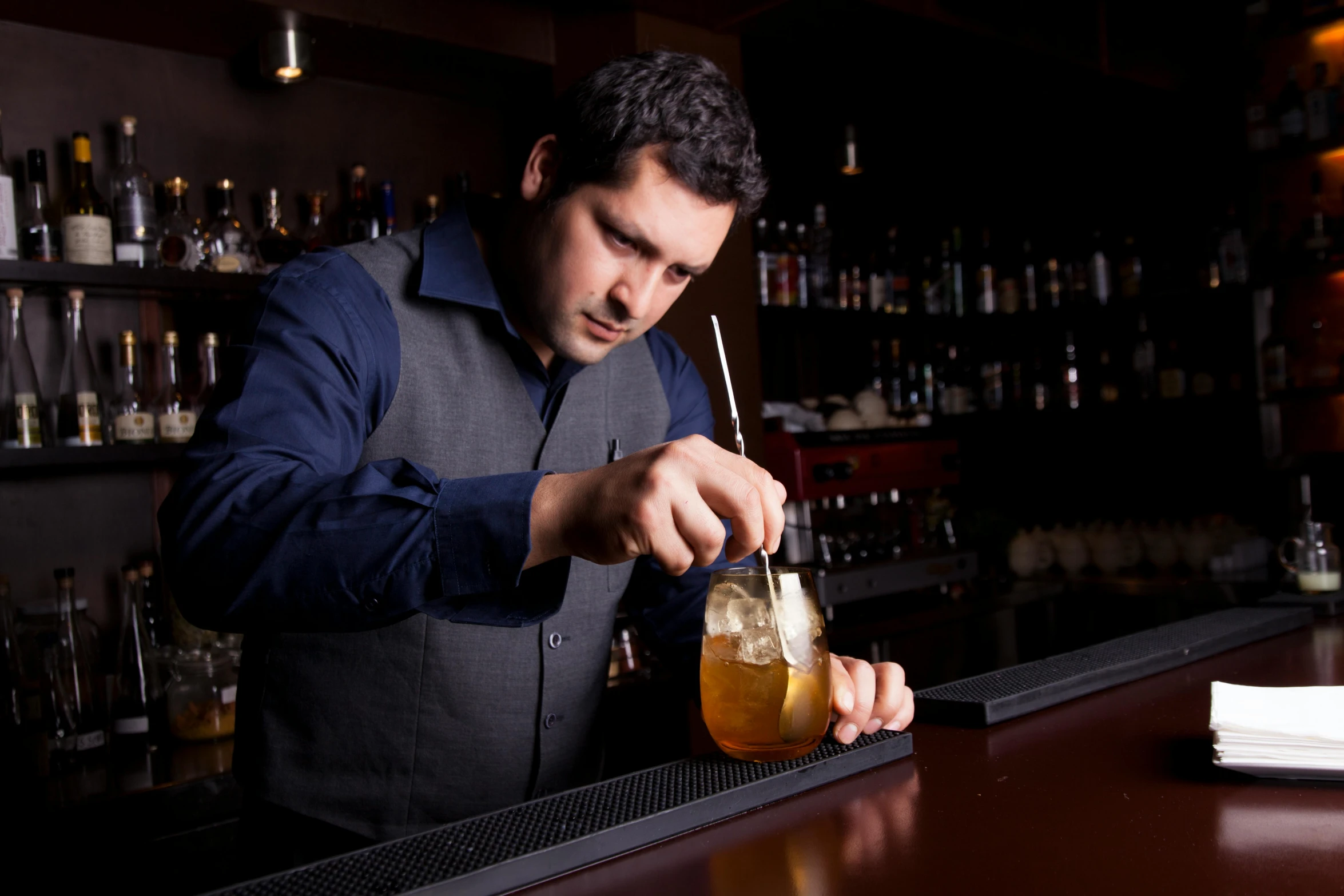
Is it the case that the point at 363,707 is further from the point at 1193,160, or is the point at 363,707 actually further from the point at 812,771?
the point at 1193,160

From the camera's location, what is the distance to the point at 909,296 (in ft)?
14.0

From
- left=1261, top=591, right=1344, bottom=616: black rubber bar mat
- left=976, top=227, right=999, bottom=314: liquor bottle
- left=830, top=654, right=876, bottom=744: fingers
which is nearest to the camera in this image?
left=830, top=654, right=876, bottom=744: fingers

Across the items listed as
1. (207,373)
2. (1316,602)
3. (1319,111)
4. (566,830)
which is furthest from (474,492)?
(1319,111)

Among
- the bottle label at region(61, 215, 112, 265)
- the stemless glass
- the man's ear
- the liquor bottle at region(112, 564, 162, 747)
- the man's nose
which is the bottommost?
the liquor bottle at region(112, 564, 162, 747)

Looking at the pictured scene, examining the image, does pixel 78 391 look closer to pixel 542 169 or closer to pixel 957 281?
pixel 542 169

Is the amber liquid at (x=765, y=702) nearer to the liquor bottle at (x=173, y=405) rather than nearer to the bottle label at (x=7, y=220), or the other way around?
the liquor bottle at (x=173, y=405)

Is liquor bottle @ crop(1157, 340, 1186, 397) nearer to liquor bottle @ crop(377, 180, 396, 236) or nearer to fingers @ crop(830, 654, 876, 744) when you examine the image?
liquor bottle @ crop(377, 180, 396, 236)

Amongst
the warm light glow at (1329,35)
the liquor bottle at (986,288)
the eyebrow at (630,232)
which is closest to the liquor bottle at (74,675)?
the eyebrow at (630,232)

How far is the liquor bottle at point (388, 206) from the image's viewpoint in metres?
2.67

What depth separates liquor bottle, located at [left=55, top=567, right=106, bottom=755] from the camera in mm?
2090

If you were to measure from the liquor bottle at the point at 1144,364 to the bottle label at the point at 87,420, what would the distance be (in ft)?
11.0

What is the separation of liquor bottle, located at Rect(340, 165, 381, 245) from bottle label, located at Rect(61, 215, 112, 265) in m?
0.57

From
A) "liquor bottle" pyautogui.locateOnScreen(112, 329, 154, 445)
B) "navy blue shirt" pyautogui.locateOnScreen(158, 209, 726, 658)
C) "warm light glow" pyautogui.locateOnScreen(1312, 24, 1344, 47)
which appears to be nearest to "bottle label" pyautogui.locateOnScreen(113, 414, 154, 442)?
"liquor bottle" pyautogui.locateOnScreen(112, 329, 154, 445)

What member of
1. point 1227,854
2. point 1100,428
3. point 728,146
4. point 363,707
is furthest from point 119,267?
point 1100,428
